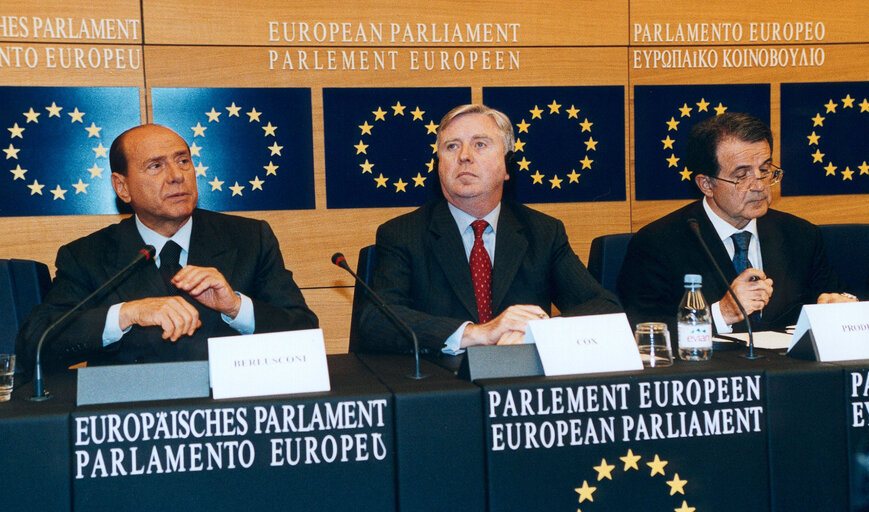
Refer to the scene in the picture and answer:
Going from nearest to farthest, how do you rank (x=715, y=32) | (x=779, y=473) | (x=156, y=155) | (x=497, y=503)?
(x=497, y=503), (x=779, y=473), (x=156, y=155), (x=715, y=32)

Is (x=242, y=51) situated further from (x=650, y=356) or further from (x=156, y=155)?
(x=650, y=356)

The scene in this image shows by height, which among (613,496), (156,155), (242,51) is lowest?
(613,496)

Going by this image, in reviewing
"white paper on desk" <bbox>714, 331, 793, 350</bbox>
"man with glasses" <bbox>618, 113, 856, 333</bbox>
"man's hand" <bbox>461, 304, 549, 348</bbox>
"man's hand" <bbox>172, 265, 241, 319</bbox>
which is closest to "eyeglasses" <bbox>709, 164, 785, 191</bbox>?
"man with glasses" <bbox>618, 113, 856, 333</bbox>

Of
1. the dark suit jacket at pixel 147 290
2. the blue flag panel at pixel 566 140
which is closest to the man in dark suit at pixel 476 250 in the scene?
the dark suit jacket at pixel 147 290

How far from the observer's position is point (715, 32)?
3.97 metres

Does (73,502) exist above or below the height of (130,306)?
below

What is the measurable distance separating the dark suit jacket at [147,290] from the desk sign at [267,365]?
0.78 meters

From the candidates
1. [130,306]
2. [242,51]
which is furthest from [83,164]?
[130,306]

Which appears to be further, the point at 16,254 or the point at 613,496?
the point at 16,254

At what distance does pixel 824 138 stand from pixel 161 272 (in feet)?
10.2

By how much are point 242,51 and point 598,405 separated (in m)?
2.52

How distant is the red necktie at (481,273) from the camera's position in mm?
2709

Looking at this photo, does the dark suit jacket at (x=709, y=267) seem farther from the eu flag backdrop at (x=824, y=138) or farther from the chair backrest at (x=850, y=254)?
the eu flag backdrop at (x=824, y=138)

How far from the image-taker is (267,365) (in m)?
1.67
